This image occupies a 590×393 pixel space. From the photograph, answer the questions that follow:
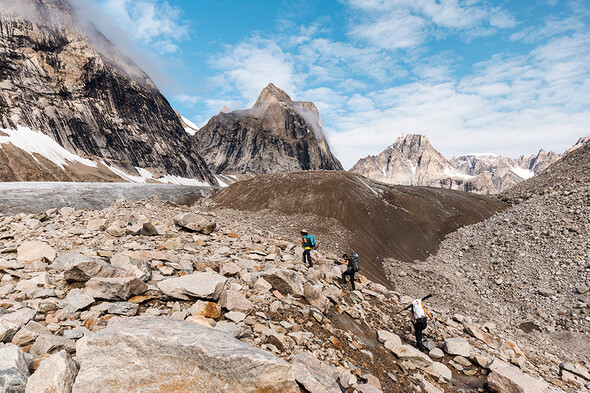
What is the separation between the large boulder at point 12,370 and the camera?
13.2ft

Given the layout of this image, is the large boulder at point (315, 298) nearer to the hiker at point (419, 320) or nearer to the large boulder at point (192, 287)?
the large boulder at point (192, 287)

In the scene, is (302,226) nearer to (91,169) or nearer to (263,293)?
(263,293)

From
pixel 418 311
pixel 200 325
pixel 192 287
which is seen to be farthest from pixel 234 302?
pixel 418 311

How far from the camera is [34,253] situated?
923 cm

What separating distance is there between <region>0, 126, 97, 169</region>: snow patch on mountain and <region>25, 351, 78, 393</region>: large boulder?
129829 mm

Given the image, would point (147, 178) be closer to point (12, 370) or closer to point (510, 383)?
point (12, 370)

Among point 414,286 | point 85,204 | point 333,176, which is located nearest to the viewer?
point 414,286

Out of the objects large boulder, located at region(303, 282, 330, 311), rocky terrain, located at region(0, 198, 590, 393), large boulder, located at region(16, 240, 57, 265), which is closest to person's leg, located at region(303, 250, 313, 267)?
rocky terrain, located at region(0, 198, 590, 393)

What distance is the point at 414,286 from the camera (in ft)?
78.6

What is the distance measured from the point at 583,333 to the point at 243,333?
23.6 meters

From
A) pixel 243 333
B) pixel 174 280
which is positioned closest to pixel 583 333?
pixel 243 333

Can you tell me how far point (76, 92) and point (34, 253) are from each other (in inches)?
6567

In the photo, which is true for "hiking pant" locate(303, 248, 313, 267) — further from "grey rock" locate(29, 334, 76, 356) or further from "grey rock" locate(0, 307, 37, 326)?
"grey rock" locate(0, 307, 37, 326)

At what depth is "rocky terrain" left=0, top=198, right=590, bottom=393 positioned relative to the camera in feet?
15.4
